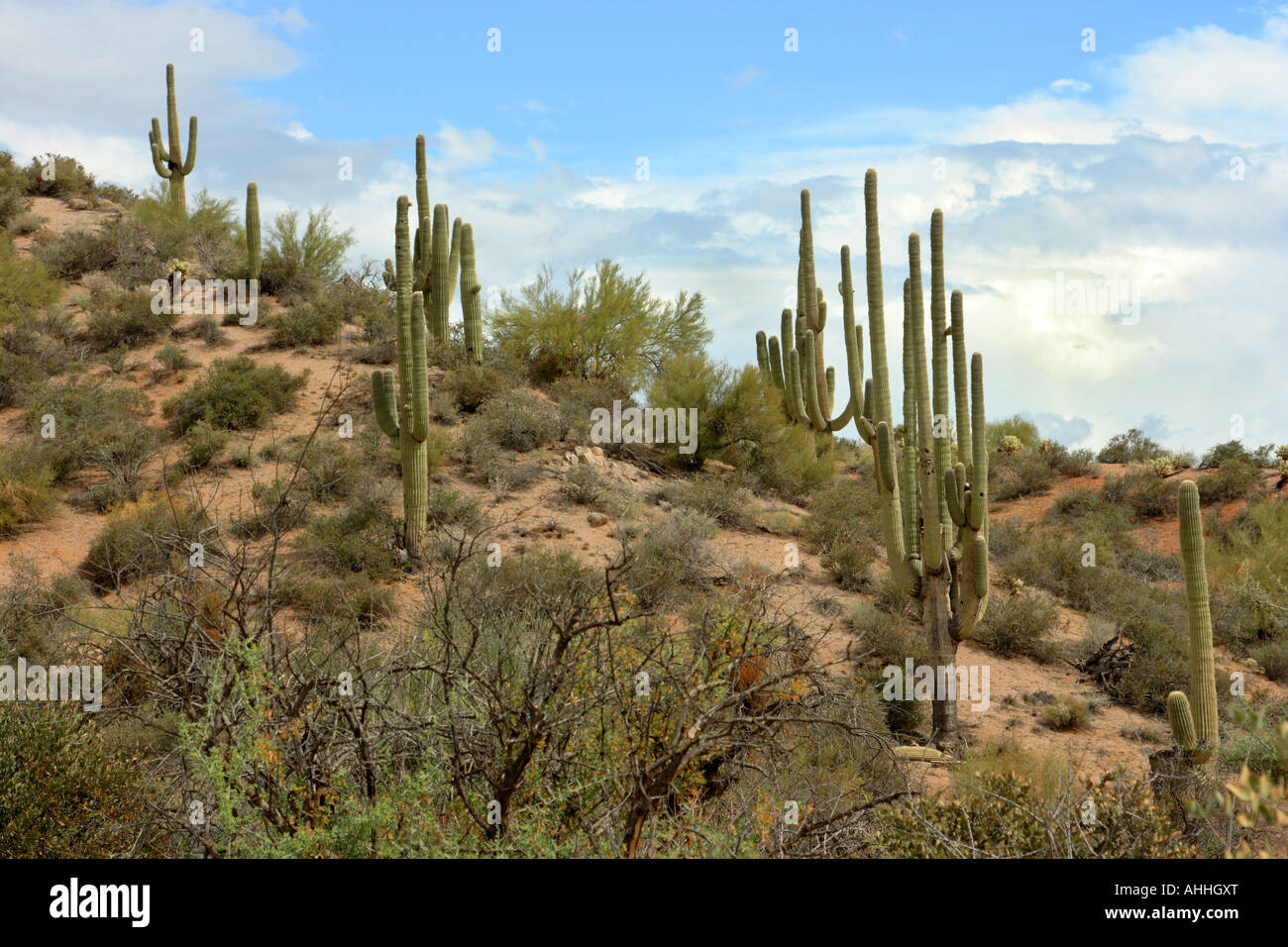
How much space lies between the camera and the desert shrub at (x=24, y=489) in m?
14.1

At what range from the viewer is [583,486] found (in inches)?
642

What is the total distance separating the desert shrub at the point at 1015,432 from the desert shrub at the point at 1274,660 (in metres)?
13.6

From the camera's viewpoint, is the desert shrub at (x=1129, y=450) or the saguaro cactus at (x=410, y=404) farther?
the desert shrub at (x=1129, y=450)

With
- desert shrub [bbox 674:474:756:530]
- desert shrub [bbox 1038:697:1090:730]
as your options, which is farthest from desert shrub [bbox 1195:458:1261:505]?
desert shrub [bbox 1038:697:1090:730]

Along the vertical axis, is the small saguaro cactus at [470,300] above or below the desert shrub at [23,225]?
below

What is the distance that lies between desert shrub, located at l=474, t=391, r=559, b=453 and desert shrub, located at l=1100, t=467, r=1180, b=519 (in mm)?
12272

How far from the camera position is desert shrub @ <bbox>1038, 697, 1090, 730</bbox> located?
1119 cm

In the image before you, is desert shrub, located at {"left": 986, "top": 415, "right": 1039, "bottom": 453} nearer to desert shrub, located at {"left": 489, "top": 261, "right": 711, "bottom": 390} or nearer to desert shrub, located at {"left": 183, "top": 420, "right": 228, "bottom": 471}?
desert shrub, located at {"left": 489, "top": 261, "right": 711, "bottom": 390}

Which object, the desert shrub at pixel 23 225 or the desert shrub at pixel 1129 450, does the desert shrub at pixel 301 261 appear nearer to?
the desert shrub at pixel 23 225

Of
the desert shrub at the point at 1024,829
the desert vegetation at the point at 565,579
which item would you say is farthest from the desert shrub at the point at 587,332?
the desert shrub at the point at 1024,829

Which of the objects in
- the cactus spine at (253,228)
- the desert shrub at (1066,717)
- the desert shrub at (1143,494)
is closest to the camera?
the desert shrub at (1066,717)

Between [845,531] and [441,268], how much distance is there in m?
8.21

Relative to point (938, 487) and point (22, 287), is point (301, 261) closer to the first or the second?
point (22, 287)
